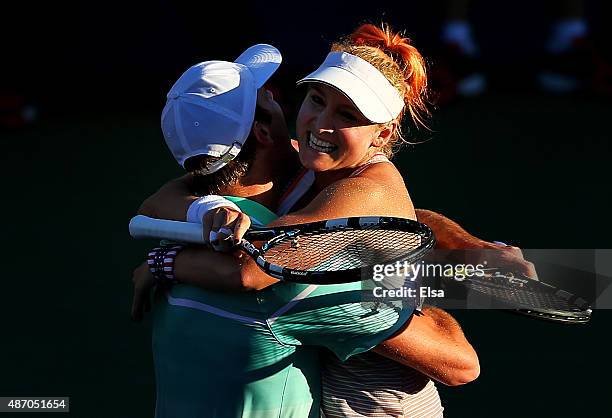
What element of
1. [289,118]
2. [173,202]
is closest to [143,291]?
[173,202]

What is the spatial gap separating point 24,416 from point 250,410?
2428mm

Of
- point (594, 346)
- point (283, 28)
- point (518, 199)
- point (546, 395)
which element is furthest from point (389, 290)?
point (283, 28)

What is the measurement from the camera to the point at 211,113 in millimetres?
3088

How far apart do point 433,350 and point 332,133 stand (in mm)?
583

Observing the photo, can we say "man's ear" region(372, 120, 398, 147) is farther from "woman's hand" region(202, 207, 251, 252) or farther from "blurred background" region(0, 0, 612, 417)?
"blurred background" region(0, 0, 612, 417)

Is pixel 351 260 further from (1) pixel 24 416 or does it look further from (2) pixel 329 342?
(1) pixel 24 416

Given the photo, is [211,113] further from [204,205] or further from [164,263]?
[164,263]

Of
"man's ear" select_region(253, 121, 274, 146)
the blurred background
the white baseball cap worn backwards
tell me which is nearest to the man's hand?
the white baseball cap worn backwards

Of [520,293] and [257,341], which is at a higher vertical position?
[520,293]

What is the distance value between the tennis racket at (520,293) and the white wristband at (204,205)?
2.29 ft

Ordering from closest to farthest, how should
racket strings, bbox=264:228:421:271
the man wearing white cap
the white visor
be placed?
1. racket strings, bbox=264:228:421:271
2. the man wearing white cap
3. the white visor

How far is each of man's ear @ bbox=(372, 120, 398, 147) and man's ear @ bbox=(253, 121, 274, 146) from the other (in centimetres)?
27

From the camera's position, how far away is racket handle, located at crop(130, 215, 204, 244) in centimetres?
293

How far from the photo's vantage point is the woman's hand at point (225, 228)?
2758 mm
